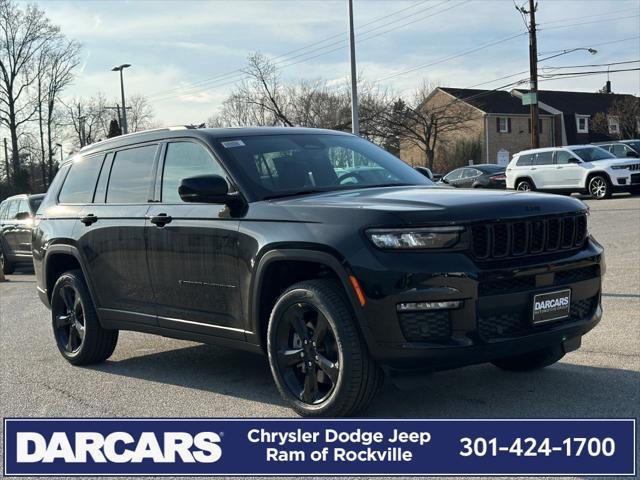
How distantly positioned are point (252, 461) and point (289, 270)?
138 cm

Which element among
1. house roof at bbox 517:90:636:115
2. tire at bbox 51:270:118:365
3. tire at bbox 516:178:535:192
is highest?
house roof at bbox 517:90:636:115

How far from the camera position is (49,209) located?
25.1ft

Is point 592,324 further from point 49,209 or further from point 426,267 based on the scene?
point 49,209

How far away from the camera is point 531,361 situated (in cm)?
586

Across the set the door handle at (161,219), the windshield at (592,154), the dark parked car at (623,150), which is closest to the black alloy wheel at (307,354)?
the door handle at (161,219)

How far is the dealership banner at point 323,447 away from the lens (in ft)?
13.5

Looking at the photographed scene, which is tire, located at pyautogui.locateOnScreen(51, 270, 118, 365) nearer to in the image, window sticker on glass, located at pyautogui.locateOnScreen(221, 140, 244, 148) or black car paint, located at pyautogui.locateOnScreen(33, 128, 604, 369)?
black car paint, located at pyautogui.locateOnScreen(33, 128, 604, 369)

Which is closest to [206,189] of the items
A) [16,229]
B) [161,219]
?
[161,219]

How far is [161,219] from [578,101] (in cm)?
6928

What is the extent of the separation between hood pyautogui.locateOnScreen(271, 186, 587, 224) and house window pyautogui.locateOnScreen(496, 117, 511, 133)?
6003 cm

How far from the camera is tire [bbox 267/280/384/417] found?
462 cm

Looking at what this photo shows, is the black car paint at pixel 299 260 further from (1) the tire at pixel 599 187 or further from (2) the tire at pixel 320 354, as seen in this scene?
(1) the tire at pixel 599 187

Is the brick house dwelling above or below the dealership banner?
above

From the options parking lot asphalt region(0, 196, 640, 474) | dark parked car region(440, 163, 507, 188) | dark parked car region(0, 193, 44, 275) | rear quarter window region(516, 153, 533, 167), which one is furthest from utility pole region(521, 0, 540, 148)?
parking lot asphalt region(0, 196, 640, 474)
